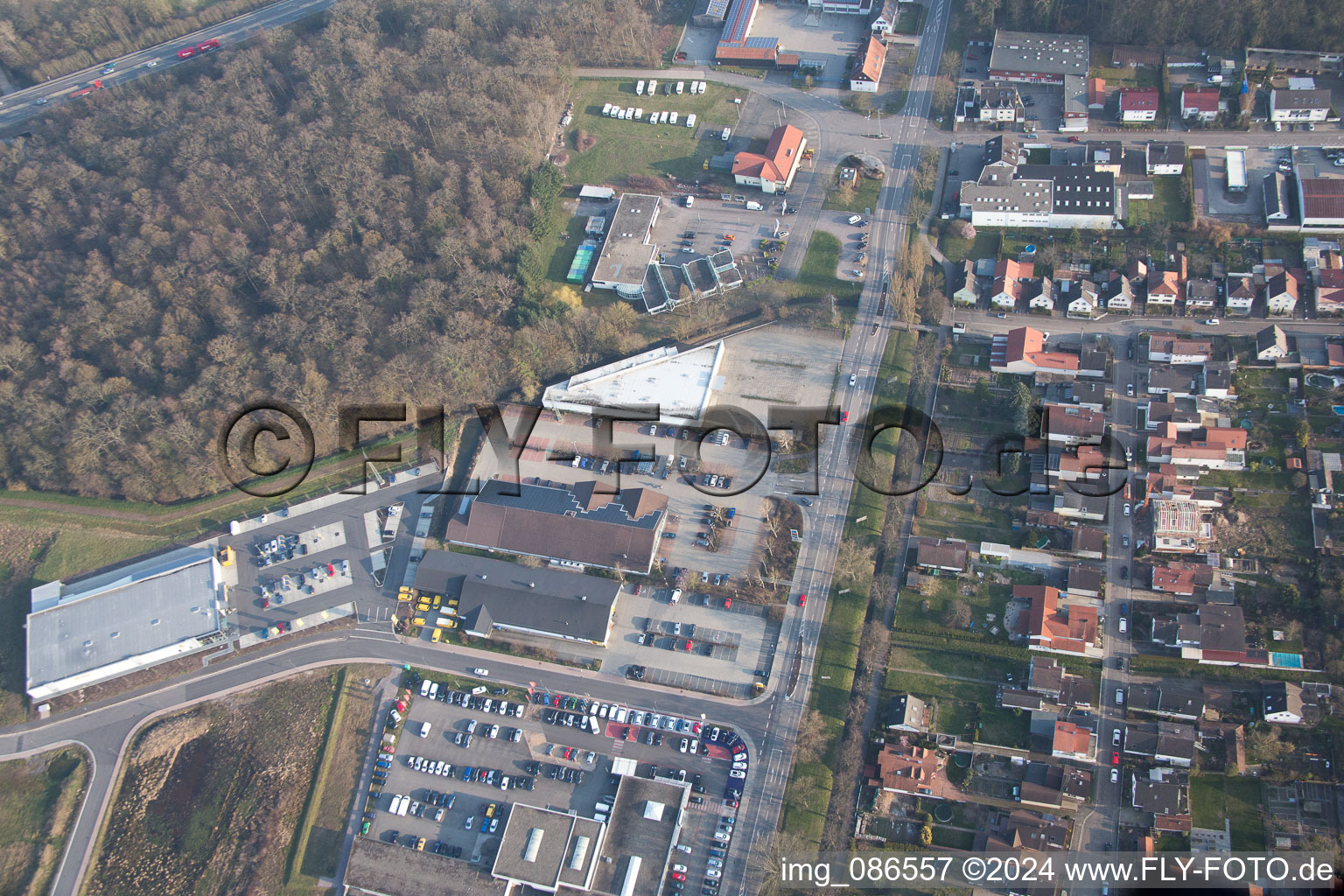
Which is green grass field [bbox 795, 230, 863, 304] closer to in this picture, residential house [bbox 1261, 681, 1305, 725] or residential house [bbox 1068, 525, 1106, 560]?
residential house [bbox 1068, 525, 1106, 560]

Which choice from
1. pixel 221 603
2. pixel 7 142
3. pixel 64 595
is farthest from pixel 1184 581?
pixel 7 142

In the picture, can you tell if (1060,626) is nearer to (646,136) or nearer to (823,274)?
(823,274)

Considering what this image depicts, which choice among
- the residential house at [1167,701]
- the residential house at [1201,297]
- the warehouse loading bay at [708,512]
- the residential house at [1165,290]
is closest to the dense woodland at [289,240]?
the warehouse loading bay at [708,512]

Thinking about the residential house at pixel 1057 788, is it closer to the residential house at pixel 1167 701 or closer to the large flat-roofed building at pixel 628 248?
the residential house at pixel 1167 701

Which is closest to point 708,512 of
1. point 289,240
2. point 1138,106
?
point 289,240

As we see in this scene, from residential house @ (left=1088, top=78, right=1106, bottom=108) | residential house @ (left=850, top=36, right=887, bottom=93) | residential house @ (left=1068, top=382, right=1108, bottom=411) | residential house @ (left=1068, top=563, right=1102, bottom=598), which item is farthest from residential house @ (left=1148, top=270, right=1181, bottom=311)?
residential house @ (left=850, top=36, right=887, bottom=93)

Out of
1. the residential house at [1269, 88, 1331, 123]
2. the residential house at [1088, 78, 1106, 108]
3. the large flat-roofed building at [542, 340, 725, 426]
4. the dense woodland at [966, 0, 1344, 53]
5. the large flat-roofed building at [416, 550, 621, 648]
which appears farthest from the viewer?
the residential house at [1088, 78, 1106, 108]
